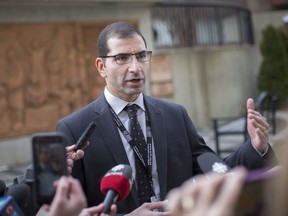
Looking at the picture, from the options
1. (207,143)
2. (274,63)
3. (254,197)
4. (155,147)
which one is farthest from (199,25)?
(254,197)

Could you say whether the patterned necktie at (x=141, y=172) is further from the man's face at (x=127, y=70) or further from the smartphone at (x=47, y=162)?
the smartphone at (x=47, y=162)

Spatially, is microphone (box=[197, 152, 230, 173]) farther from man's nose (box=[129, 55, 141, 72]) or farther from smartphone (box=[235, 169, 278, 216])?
man's nose (box=[129, 55, 141, 72])

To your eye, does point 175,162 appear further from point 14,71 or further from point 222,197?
point 14,71

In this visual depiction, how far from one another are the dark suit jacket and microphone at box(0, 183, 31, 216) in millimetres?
536

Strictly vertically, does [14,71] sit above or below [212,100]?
above

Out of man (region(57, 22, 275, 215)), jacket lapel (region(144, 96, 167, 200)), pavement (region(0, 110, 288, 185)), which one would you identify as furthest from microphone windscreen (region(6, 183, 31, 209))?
pavement (region(0, 110, 288, 185))

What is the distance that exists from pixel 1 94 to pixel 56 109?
1.18m

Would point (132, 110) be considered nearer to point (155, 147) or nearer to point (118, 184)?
point (155, 147)

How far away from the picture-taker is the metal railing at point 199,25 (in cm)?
1187

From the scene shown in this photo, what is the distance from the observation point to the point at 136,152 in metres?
2.40

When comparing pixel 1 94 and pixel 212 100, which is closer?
pixel 1 94

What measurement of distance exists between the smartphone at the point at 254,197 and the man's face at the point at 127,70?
1394 millimetres

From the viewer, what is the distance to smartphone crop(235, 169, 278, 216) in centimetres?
114

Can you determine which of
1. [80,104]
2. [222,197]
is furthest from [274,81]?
[222,197]
